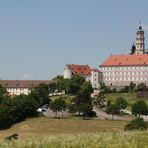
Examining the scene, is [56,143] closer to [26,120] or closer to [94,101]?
[26,120]

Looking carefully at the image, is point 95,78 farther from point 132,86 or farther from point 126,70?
point 132,86

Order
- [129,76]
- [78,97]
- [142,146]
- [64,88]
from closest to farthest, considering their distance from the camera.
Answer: [142,146] → [78,97] → [64,88] → [129,76]

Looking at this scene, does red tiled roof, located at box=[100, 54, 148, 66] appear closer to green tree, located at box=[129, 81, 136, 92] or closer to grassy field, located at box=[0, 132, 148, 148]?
green tree, located at box=[129, 81, 136, 92]

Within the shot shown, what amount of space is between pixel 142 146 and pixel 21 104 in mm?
95873

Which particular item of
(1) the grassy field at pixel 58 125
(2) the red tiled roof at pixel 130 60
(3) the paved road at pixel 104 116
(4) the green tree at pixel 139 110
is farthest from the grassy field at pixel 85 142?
(2) the red tiled roof at pixel 130 60

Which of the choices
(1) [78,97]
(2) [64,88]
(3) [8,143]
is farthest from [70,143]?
(2) [64,88]

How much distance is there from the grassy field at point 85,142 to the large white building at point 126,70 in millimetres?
171180

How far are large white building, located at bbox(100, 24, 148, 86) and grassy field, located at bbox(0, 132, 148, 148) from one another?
171 m

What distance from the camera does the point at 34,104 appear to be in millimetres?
112750

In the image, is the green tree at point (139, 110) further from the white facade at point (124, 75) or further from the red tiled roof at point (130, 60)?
the red tiled roof at point (130, 60)

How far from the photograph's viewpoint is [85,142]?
54.2 ft

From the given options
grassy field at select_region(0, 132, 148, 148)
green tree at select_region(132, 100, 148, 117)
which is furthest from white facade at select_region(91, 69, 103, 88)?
grassy field at select_region(0, 132, 148, 148)

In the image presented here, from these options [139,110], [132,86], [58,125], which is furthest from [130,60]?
[58,125]

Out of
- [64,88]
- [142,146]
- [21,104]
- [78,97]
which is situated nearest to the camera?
[142,146]
